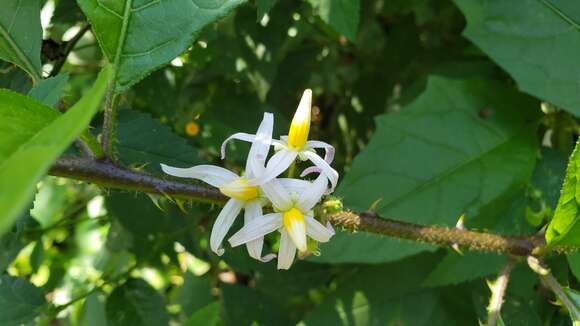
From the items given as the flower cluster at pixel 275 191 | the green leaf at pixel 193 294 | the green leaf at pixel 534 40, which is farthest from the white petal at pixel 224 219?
the green leaf at pixel 193 294

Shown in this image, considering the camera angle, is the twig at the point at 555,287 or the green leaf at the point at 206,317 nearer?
the twig at the point at 555,287

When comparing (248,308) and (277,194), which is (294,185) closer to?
(277,194)

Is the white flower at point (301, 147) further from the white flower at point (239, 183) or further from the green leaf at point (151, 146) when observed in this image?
the green leaf at point (151, 146)

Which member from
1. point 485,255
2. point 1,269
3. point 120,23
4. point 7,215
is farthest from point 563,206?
point 1,269

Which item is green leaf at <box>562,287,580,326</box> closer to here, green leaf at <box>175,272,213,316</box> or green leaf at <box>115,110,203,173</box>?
green leaf at <box>115,110,203,173</box>

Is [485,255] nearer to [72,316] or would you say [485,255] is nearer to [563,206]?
[563,206]
